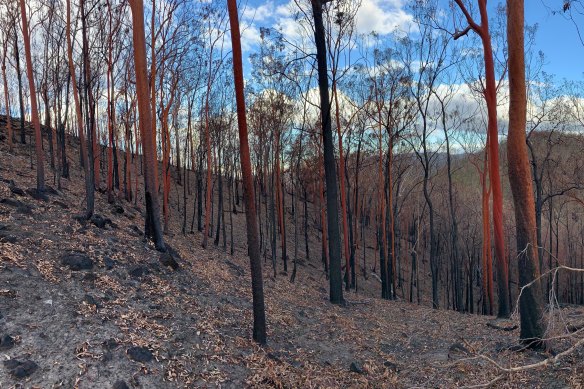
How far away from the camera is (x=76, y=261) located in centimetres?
782

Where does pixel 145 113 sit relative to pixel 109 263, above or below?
above

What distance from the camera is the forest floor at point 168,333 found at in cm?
564

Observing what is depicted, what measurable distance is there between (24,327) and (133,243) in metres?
4.54

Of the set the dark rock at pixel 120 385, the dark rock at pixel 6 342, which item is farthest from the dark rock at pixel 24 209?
the dark rock at pixel 120 385

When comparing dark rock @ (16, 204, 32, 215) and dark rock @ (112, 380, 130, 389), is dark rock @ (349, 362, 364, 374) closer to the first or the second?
dark rock @ (112, 380, 130, 389)

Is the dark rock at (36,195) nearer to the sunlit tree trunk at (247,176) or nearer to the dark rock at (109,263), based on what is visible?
the dark rock at (109,263)

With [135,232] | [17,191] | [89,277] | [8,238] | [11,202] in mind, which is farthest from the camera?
[135,232]

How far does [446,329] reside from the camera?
1116 cm

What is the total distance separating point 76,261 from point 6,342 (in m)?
2.56

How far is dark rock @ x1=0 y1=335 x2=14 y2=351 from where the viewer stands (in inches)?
209

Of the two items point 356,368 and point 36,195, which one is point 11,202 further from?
point 356,368

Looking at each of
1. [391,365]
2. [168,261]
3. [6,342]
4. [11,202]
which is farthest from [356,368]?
[11,202]

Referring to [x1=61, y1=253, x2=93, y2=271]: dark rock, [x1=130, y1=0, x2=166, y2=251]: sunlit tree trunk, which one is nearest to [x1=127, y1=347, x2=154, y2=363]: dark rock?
[x1=61, y1=253, x2=93, y2=271]: dark rock

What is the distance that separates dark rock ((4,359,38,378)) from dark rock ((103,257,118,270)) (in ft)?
10.4
